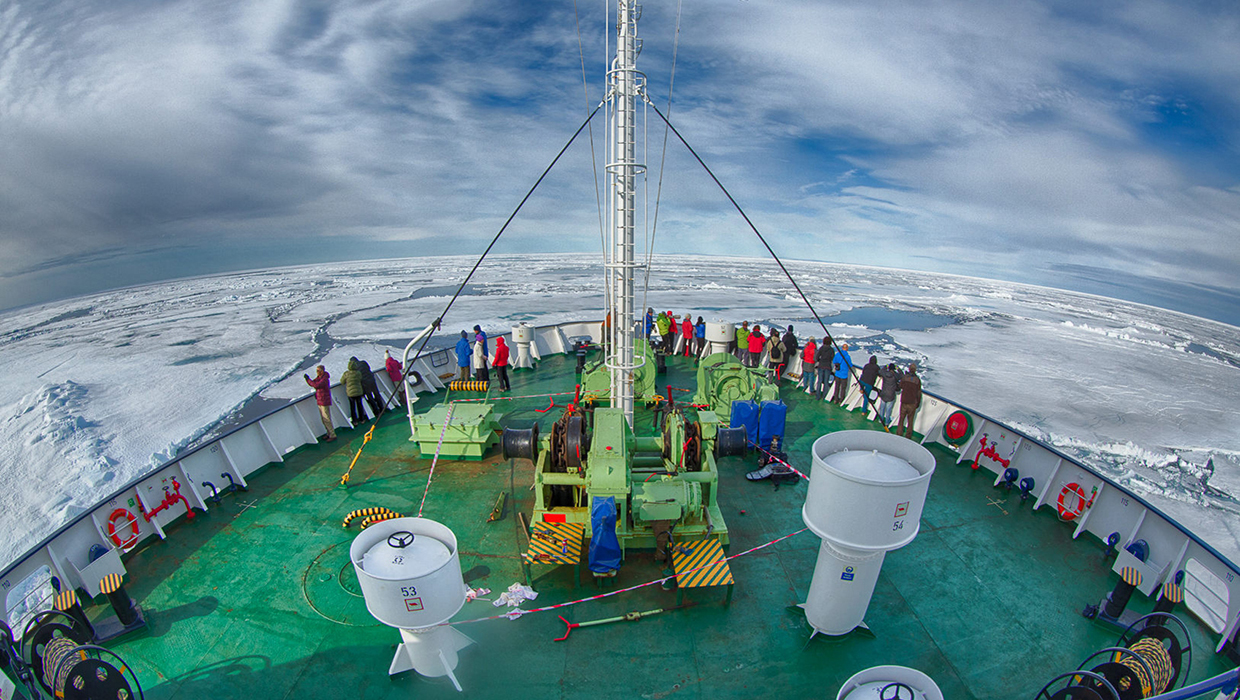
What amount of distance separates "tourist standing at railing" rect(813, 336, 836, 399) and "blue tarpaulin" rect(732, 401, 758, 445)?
2702 mm

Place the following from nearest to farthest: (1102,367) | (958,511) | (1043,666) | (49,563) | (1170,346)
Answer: (1043,666), (49,563), (958,511), (1102,367), (1170,346)

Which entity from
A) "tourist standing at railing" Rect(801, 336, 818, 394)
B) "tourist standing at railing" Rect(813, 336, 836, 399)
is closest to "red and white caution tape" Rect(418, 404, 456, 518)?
"tourist standing at railing" Rect(801, 336, 818, 394)

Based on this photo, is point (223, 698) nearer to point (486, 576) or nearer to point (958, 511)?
point (486, 576)

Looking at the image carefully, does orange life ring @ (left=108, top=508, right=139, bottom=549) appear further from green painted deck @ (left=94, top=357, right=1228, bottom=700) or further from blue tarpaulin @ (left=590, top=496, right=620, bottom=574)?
blue tarpaulin @ (left=590, top=496, right=620, bottom=574)

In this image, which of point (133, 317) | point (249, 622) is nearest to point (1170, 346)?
point (249, 622)

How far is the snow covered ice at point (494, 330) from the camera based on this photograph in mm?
11711

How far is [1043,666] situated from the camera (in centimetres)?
431

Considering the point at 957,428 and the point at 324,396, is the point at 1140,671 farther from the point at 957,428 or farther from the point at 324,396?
the point at 324,396

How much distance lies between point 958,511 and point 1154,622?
81.6 inches

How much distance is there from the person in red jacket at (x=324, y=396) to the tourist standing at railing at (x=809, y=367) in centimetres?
873

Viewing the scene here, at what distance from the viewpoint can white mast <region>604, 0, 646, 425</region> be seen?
20.5 ft

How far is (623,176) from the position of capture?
20.8 feet

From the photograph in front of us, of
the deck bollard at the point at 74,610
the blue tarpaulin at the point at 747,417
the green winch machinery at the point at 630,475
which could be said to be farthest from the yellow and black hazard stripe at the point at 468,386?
the deck bollard at the point at 74,610

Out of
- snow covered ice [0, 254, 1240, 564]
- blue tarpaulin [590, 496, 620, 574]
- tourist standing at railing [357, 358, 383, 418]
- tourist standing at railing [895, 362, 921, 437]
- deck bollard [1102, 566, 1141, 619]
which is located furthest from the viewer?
snow covered ice [0, 254, 1240, 564]
